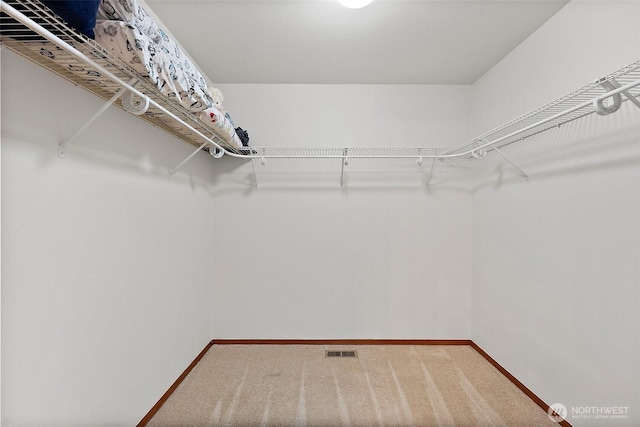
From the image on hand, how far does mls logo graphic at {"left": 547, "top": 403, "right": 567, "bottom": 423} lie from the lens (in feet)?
5.58

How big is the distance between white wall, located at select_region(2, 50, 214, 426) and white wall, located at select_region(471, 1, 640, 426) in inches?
94.8

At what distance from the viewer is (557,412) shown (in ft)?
5.71

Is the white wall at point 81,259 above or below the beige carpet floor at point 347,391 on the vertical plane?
above

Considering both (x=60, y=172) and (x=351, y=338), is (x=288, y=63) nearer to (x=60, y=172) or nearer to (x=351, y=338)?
(x=60, y=172)

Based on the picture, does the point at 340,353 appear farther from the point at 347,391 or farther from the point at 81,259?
the point at 81,259

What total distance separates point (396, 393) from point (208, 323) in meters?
1.67

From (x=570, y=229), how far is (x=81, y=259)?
96.7 inches

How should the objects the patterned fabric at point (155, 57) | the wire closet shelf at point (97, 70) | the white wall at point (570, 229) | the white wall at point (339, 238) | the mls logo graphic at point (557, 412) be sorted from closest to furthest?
the wire closet shelf at point (97, 70)
the patterned fabric at point (155, 57)
the white wall at point (570, 229)
the mls logo graphic at point (557, 412)
the white wall at point (339, 238)

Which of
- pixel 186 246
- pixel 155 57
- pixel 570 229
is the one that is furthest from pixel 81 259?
pixel 570 229

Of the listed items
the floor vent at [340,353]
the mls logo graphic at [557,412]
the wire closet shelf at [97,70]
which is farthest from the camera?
the floor vent at [340,353]

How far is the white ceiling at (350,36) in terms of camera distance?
5.69 ft

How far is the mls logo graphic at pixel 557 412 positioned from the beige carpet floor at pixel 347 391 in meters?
0.04
